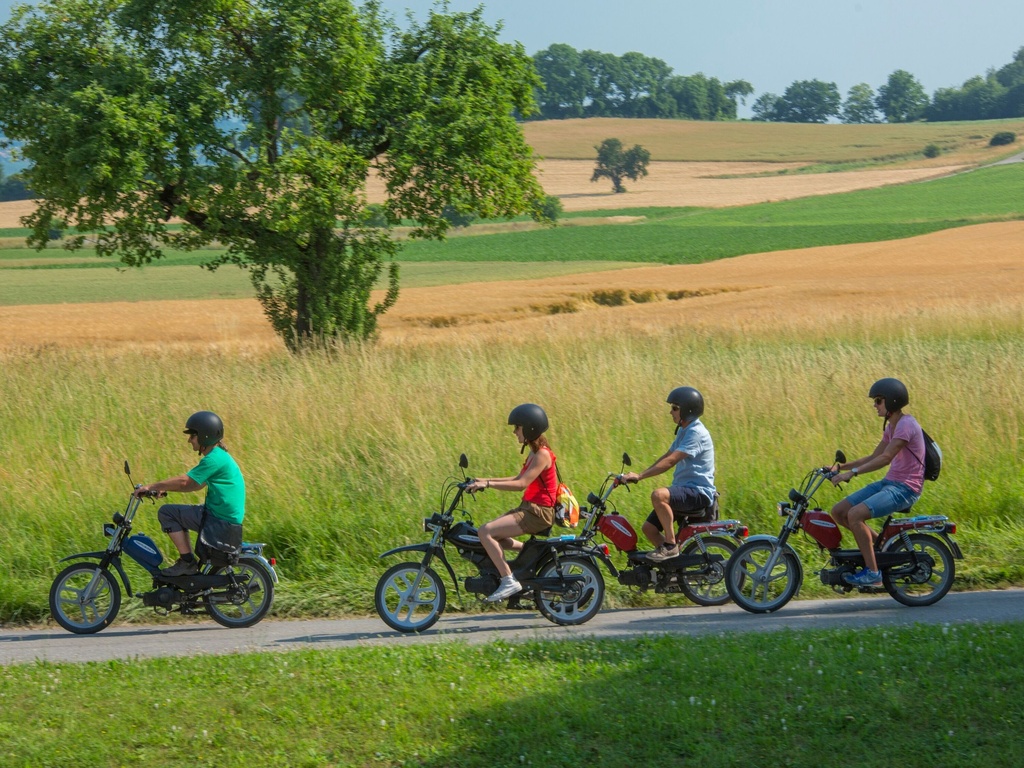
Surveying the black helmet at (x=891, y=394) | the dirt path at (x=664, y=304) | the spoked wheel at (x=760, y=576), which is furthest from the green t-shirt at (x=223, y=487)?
the dirt path at (x=664, y=304)

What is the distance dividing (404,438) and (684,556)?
4.19 metres

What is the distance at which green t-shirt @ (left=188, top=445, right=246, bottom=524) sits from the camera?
27.2 ft

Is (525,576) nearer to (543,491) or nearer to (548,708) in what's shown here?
(543,491)

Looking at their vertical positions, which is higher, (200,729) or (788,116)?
(788,116)

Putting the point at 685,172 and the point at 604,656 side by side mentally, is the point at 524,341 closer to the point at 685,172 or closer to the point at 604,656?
the point at 604,656

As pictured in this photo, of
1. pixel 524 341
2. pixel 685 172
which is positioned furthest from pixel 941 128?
pixel 524 341

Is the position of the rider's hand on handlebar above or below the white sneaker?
above

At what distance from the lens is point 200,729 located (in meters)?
5.56

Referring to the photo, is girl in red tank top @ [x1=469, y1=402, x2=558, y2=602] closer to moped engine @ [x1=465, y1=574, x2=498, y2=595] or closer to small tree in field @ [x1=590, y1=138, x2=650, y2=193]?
moped engine @ [x1=465, y1=574, x2=498, y2=595]

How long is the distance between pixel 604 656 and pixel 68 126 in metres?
15.0

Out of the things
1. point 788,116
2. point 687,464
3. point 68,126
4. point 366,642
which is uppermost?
point 788,116

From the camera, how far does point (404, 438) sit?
39.4 ft

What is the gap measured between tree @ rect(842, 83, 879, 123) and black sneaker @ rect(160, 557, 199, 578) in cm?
19196

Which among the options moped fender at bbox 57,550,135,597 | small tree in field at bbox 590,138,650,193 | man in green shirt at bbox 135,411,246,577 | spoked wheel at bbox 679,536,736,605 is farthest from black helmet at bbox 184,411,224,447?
small tree in field at bbox 590,138,650,193
